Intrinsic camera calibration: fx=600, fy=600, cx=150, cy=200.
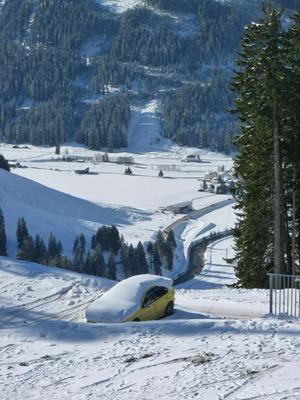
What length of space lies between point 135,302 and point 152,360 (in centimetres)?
691

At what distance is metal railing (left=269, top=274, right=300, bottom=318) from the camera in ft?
60.2

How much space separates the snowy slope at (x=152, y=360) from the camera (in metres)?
10.9

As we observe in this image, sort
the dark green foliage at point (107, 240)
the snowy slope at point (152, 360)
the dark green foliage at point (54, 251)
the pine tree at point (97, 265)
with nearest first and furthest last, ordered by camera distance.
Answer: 1. the snowy slope at point (152, 360)
2. the dark green foliage at point (54, 251)
3. the pine tree at point (97, 265)
4. the dark green foliage at point (107, 240)

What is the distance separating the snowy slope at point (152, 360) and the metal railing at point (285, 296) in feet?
10.4

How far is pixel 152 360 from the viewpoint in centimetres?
1286

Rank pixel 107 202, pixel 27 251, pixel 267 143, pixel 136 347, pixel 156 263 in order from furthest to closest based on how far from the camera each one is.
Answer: pixel 107 202 < pixel 156 263 < pixel 27 251 < pixel 267 143 < pixel 136 347

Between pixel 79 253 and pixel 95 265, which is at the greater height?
pixel 79 253

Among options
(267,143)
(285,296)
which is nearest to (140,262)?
(267,143)

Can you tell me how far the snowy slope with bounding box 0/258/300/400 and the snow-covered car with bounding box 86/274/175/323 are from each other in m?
2.59

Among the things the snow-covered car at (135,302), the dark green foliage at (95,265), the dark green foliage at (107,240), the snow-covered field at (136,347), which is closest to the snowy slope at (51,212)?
the dark green foliage at (107,240)

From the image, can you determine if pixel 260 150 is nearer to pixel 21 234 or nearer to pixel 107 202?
pixel 21 234

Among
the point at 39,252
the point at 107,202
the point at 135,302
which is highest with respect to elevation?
the point at 135,302

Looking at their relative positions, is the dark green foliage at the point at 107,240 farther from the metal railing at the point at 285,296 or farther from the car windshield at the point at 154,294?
the metal railing at the point at 285,296

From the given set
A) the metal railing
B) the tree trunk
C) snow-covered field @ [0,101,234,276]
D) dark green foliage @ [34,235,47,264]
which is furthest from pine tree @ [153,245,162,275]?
the metal railing
